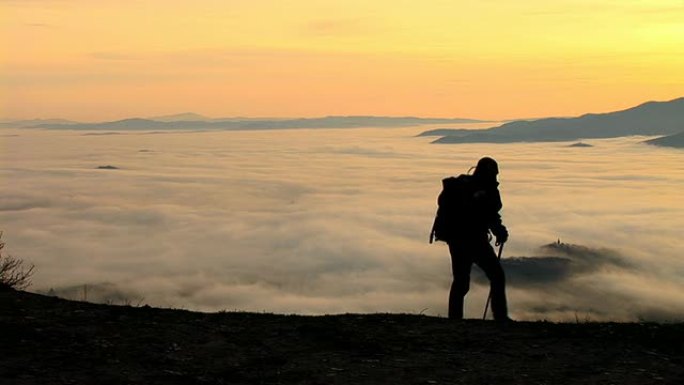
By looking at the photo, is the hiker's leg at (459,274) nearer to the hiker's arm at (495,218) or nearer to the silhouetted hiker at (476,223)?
the silhouetted hiker at (476,223)

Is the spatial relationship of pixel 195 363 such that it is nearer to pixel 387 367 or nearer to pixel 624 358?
pixel 387 367

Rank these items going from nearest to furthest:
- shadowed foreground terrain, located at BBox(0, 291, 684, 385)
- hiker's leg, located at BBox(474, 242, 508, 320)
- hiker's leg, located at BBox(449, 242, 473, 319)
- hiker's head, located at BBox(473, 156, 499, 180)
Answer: shadowed foreground terrain, located at BBox(0, 291, 684, 385) < hiker's head, located at BBox(473, 156, 499, 180) < hiker's leg, located at BBox(474, 242, 508, 320) < hiker's leg, located at BBox(449, 242, 473, 319)

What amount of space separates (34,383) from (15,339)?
134cm

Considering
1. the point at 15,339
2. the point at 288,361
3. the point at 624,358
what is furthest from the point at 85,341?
the point at 624,358

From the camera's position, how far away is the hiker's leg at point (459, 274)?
29.1 ft

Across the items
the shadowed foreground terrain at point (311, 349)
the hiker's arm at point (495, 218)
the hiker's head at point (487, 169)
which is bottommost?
the shadowed foreground terrain at point (311, 349)

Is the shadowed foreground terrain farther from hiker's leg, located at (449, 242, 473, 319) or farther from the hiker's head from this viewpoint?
the hiker's head

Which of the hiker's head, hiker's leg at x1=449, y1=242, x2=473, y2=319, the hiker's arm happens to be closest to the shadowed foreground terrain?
hiker's leg at x1=449, y1=242, x2=473, y2=319

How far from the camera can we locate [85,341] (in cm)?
719

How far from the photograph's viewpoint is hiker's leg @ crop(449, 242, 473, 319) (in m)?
8.88

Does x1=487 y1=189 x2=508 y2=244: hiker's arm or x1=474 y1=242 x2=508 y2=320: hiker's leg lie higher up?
x1=487 y1=189 x2=508 y2=244: hiker's arm

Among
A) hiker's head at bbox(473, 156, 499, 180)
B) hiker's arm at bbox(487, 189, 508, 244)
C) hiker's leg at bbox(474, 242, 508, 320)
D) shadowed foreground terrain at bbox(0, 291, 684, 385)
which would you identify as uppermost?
hiker's head at bbox(473, 156, 499, 180)

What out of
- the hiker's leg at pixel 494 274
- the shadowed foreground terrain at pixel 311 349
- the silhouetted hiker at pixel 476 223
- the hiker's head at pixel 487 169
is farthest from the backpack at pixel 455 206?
the shadowed foreground terrain at pixel 311 349

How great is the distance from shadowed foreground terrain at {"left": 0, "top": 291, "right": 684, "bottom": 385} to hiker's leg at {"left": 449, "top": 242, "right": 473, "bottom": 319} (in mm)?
598
